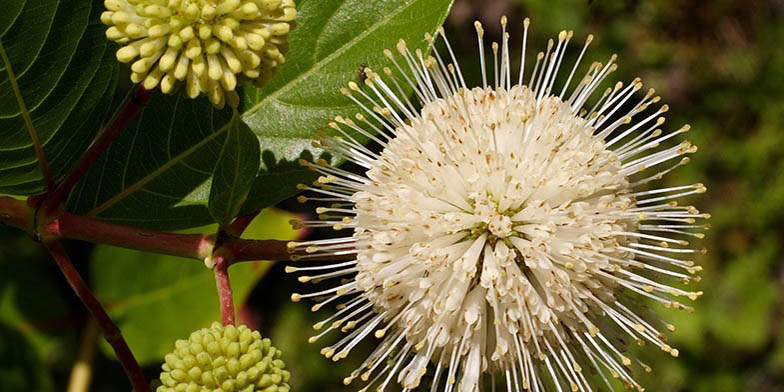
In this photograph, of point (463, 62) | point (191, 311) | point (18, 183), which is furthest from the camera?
point (463, 62)

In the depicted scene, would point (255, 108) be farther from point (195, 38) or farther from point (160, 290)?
point (160, 290)

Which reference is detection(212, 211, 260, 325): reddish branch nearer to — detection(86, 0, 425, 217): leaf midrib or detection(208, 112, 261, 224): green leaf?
detection(208, 112, 261, 224): green leaf

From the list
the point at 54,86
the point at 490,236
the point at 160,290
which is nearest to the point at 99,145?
the point at 54,86

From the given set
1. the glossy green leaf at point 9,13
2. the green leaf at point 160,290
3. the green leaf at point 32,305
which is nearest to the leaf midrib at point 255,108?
the glossy green leaf at point 9,13

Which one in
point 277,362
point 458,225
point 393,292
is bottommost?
point 277,362

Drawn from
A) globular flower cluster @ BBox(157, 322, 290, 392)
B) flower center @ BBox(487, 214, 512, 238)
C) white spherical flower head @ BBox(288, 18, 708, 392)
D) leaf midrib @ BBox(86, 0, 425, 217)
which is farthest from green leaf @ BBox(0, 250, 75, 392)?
flower center @ BBox(487, 214, 512, 238)

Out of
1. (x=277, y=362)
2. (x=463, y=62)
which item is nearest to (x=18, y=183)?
(x=277, y=362)

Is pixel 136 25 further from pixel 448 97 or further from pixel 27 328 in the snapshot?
pixel 27 328

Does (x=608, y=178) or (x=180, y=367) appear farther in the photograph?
(x=608, y=178)
